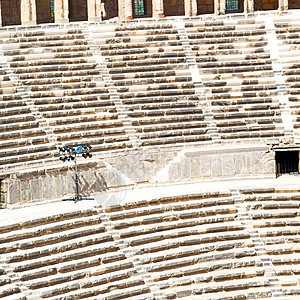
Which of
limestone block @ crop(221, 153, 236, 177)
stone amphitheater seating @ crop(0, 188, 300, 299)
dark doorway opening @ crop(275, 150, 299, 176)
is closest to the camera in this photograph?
stone amphitheater seating @ crop(0, 188, 300, 299)

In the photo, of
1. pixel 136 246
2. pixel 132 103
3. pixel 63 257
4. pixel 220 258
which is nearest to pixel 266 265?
pixel 220 258

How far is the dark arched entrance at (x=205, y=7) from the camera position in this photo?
3962 cm

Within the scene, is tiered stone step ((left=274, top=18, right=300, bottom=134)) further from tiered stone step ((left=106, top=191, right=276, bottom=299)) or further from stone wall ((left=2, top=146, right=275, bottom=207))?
tiered stone step ((left=106, top=191, right=276, bottom=299))

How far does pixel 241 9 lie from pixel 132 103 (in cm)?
1143

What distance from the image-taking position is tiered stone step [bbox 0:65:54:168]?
27547 millimetres

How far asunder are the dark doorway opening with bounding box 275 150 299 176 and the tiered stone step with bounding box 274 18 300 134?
1.13 meters

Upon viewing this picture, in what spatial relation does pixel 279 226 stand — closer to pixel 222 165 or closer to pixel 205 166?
pixel 222 165

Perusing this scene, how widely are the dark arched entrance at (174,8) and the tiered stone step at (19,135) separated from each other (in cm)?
1257

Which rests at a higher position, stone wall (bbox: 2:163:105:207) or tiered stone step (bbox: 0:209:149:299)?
stone wall (bbox: 2:163:105:207)

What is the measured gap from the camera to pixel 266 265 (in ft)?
84.9

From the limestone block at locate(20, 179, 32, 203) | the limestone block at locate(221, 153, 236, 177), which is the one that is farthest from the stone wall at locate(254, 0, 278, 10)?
the limestone block at locate(20, 179, 32, 203)

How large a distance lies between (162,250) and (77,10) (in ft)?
56.4

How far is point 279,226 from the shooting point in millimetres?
27266

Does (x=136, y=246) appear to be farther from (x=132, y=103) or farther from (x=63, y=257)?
(x=132, y=103)
